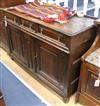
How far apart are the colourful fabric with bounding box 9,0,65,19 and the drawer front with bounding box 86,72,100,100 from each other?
0.85 metres

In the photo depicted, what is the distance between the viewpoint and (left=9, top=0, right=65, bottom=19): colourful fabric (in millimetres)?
1924

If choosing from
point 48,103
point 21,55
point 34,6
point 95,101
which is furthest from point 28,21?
point 95,101

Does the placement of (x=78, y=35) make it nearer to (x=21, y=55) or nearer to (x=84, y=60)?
(x=84, y=60)

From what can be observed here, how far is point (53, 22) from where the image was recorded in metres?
1.73

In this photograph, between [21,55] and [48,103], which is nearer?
[48,103]

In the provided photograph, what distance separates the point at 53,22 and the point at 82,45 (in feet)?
1.29

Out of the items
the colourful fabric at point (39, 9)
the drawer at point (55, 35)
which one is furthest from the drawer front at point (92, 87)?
the colourful fabric at point (39, 9)

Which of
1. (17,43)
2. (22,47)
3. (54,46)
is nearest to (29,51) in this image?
(22,47)

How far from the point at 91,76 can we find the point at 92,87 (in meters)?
0.12

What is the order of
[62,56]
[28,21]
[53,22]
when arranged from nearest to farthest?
[62,56] → [53,22] → [28,21]

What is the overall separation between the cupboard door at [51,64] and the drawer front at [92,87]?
10.0 inches

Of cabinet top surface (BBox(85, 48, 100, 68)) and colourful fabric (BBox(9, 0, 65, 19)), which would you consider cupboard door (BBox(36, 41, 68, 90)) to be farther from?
colourful fabric (BBox(9, 0, 65, 19))

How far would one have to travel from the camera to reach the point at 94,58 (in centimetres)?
158

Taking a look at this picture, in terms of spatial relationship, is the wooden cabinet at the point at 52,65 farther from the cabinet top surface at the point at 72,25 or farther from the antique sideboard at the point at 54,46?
the cabinet top surface at the point at 72,25
